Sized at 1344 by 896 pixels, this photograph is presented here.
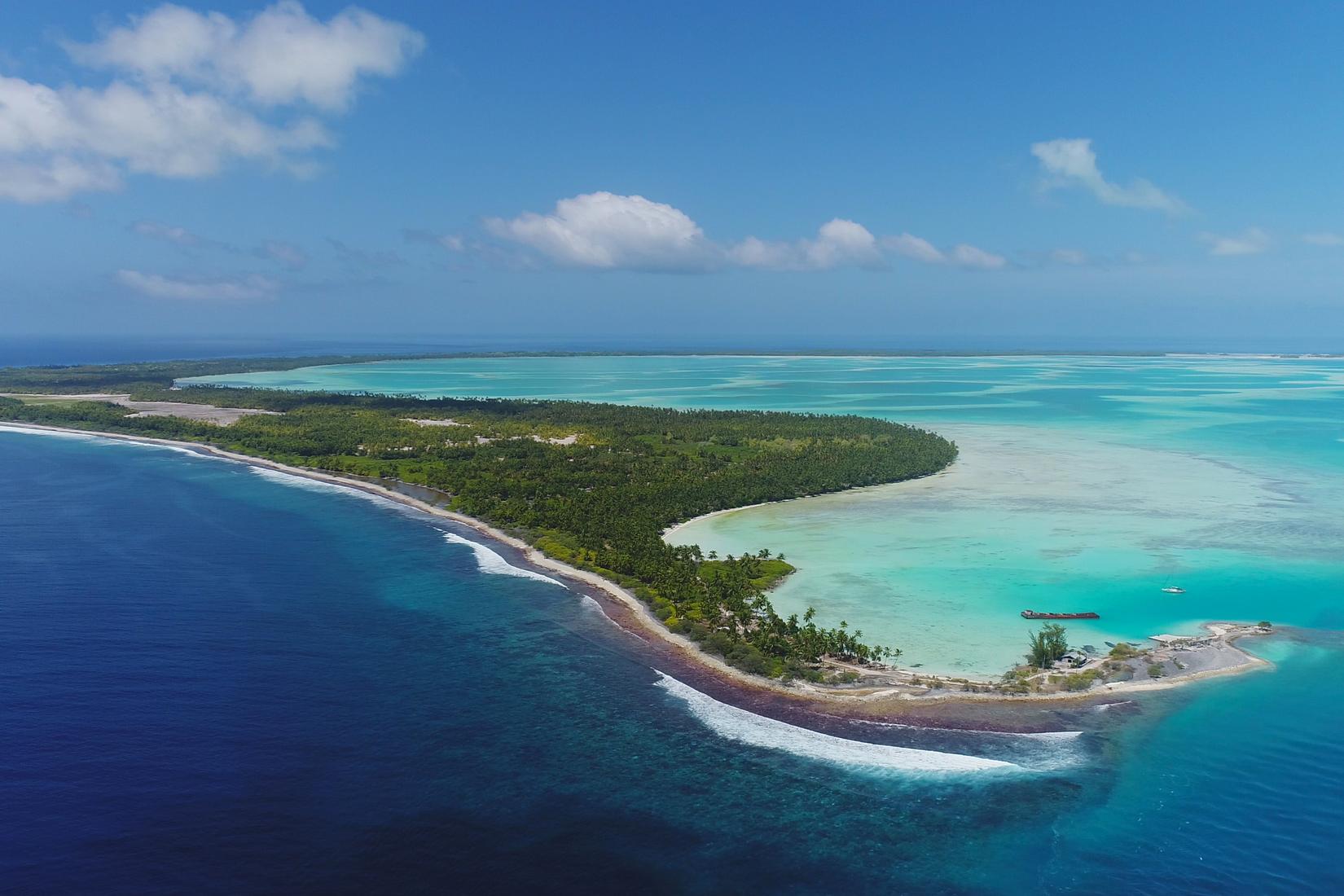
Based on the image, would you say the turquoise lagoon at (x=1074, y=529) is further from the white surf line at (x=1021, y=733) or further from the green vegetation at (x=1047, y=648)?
the white surf line at (x=1021, y=733)

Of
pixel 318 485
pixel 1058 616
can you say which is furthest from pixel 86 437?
pixel 1058 616

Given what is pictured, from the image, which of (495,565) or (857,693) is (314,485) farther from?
(857,693)

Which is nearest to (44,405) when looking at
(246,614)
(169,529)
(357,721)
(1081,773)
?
(169,529)

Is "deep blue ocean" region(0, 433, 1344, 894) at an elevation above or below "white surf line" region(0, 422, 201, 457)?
below

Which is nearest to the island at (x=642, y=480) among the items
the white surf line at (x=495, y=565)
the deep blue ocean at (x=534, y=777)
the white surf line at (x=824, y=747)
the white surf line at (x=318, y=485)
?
the white surf line at (x=318, y=485)

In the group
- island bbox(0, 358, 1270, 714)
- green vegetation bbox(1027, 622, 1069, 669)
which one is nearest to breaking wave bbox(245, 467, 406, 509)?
island bbox(0, 358, 1270, 714)

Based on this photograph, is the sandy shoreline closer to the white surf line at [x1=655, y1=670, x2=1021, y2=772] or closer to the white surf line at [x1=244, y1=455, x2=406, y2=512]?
the white surf line at [x1=655, y1=670, x2=1021, y2=772]
